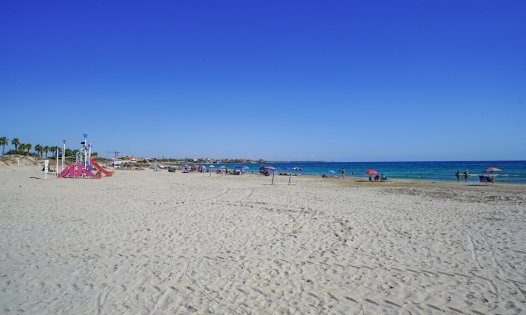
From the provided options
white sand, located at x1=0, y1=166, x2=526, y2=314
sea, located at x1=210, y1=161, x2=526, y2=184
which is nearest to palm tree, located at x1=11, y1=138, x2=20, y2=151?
sea, located at x1=210, y1=161, x2=526, y2=184

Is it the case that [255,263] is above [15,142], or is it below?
below

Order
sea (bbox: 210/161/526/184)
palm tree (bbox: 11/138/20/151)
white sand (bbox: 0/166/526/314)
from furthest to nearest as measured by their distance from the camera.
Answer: palm tree (bbox: 11/138/20/151) → sea (bbox: 210/161/526/184) → white sand (bbox: 0/166/526/314)

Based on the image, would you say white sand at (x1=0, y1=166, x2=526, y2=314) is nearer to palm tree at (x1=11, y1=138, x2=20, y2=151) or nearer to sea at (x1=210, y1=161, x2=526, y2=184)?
sea at (x1=210, y1=161, x2=526, y2=184)

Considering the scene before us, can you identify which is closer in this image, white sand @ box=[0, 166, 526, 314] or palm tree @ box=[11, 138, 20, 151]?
white sand @ box=[0, 166, 526, 314]

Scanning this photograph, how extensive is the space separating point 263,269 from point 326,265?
1.15m

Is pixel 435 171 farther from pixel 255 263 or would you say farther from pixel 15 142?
pixel 15 142

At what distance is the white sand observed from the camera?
12.9 ft

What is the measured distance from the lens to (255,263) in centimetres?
537

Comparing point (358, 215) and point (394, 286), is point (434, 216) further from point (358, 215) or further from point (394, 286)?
point (394, 286)

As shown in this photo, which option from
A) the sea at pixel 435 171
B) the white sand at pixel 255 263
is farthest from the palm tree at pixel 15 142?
the white sand at pixel 255 263

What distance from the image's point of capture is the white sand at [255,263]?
3932mm

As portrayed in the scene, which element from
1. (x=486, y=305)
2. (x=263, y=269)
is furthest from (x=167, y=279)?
(x=486, y=305)

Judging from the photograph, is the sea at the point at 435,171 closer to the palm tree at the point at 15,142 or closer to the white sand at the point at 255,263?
the white sand at the point at 255,263

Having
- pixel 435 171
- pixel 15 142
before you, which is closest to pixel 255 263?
pixel 435 171
